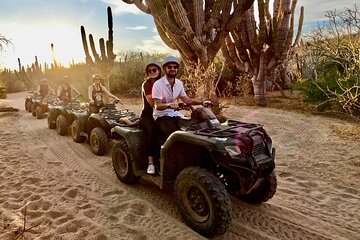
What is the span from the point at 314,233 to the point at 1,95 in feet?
→ 83.1

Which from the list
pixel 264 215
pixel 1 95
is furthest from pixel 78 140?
pixel 1 95

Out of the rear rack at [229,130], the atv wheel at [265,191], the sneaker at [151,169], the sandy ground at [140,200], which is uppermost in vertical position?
the rear rack at [229,130]

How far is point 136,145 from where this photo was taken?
441 centimetres

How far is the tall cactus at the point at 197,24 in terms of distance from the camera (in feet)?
29.8

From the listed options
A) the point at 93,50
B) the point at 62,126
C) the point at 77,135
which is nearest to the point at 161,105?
the point at 77,135

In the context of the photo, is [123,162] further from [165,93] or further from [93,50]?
[93,50]

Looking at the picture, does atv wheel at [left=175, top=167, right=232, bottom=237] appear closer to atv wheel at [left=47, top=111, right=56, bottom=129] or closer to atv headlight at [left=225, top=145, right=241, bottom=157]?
atv headlight at [left=225, top=145, right=241, bottom=157]

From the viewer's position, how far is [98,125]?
A: 6.98 m

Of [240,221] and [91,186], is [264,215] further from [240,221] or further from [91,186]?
[91,186]

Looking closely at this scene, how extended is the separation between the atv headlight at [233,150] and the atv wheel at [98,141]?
3986 millimetres

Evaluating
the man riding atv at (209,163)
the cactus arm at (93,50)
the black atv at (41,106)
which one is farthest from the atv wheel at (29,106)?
the man riding atv at (209,163)

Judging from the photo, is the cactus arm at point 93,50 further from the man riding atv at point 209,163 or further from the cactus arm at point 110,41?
the man riding atv at point 209,163

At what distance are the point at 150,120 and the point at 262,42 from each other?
29.0ft

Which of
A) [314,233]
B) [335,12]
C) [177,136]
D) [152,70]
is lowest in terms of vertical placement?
[314,233]
